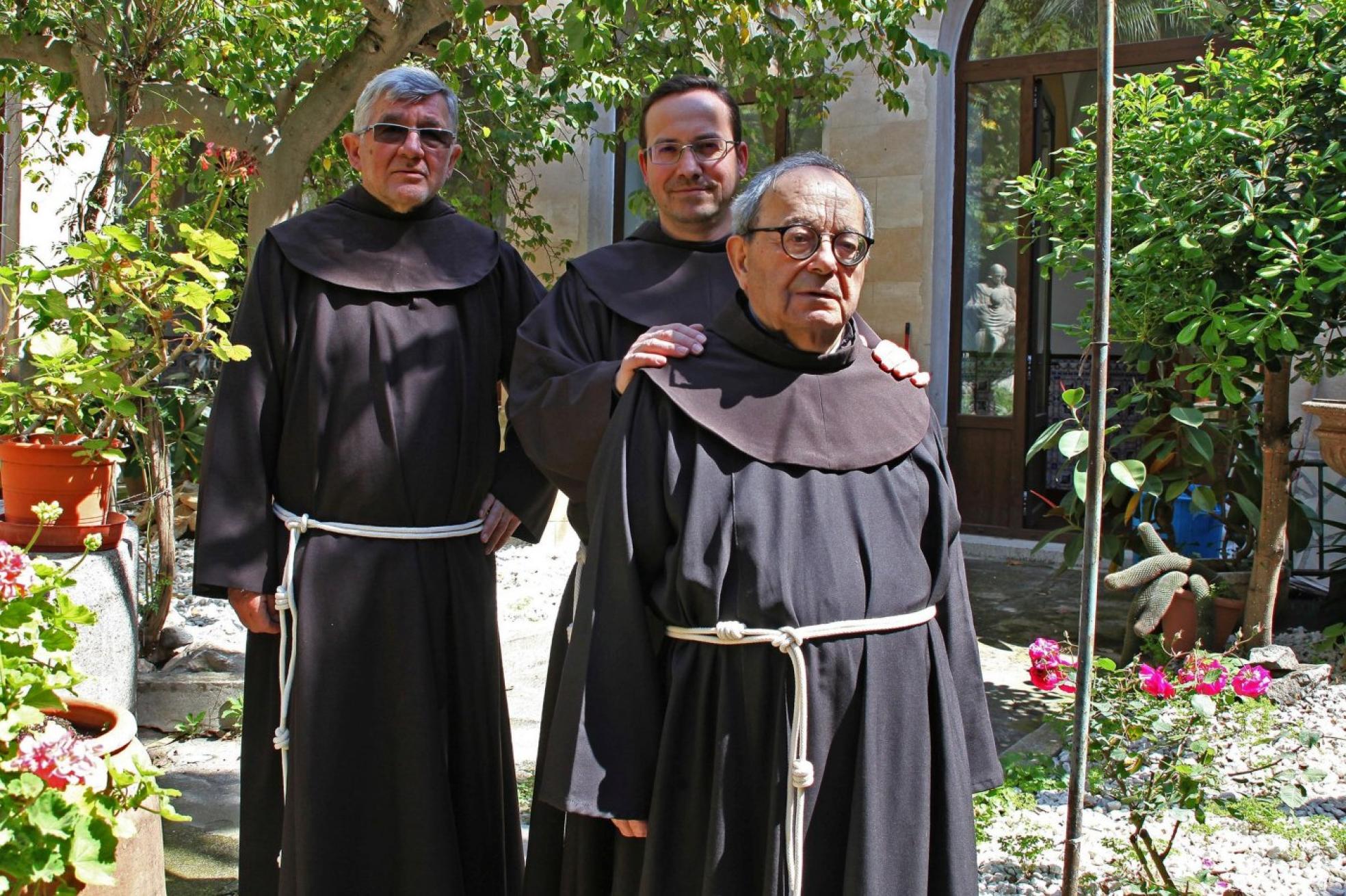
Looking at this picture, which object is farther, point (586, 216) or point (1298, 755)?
point (586, 216)

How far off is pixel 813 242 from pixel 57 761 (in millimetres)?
1443

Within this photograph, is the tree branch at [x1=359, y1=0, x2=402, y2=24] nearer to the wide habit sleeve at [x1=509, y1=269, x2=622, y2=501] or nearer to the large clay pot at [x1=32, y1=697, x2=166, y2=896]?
the wide habit sleeve at [x1=509, y1=269, x2=622, y2=501]

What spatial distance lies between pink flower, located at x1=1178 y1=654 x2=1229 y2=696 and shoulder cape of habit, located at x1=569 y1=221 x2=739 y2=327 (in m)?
1.77

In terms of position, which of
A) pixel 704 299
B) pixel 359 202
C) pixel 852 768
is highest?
pixel 359 202

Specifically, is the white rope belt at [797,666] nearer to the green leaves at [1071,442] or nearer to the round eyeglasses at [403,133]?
the round eyeglasses at [403,133]

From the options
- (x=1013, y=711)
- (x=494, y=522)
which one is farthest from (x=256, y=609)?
(x=1013, y=711)

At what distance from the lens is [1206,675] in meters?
3.66

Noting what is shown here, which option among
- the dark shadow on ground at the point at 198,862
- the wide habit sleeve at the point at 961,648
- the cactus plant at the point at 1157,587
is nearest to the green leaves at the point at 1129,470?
the cactus plant at the point at 1157,587

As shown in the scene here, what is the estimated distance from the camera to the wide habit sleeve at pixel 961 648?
8.01ft

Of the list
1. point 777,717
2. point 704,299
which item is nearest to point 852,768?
point 777,717

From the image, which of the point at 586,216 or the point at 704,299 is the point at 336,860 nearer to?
the point at 704,299

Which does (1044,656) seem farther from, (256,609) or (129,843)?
(129,843)

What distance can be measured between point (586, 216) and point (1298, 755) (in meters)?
7.26

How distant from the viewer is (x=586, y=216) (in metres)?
10.5
